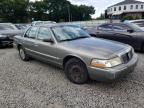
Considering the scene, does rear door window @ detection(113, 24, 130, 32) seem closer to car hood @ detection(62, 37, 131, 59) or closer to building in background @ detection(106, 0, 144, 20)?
car hood @ detection(62, 37, 131, 59)

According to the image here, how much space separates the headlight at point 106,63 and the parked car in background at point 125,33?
362 centimetres

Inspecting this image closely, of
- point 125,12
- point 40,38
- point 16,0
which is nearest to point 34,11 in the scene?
point 16,0

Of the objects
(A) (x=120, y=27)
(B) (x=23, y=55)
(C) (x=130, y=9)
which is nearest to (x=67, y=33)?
(B) (x=23, y=55)

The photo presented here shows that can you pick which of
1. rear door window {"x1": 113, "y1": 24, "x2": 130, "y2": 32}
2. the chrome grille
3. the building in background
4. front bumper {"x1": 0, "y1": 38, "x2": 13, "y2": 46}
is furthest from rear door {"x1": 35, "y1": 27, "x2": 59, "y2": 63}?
the building in background

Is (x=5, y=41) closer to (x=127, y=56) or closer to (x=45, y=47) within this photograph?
(x=45, y=47)

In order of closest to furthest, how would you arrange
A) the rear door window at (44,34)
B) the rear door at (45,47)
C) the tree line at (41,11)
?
the rear door at (45,47) < the rear door window at (44,34) < the tree line at (41,11)

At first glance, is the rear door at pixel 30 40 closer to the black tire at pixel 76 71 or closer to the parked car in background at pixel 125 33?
the black tire at pixel 76 71

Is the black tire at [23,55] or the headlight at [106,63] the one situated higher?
the headlight at [106,63]

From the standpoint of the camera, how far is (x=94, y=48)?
12.4ft

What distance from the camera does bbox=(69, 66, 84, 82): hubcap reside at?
3866mm

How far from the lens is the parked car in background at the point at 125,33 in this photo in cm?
666

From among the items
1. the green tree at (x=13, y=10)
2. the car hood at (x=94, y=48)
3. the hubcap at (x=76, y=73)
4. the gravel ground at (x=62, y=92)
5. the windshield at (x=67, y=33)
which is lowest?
the gravel ground at (x=62, y=92)

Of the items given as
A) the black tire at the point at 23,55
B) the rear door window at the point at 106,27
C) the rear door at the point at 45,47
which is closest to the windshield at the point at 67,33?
the rear door at the point at 45,47

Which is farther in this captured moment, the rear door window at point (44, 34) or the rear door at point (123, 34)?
the rear door at point (123, 34)
